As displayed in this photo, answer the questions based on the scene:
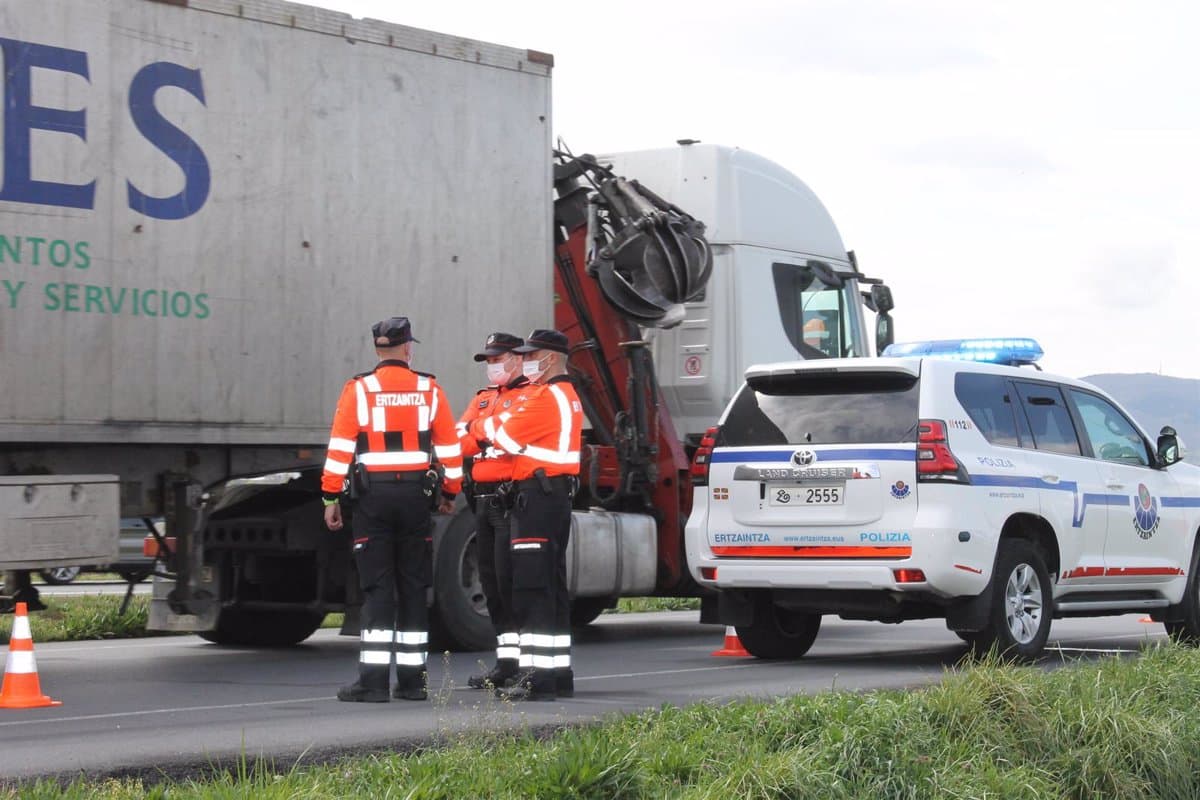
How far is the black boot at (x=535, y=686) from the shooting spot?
346 inches

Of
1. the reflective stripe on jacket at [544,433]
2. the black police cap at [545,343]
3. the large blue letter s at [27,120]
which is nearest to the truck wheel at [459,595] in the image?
the reflective stripe on jacket at [544,433]

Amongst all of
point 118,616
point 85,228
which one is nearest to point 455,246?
→ point 85,228

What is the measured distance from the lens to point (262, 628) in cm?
1319

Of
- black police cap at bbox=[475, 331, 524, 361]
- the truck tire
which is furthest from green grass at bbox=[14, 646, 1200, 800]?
the truck tire

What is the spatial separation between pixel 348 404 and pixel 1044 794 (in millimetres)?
3709

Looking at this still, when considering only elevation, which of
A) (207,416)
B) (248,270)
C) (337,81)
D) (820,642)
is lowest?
(820,642)

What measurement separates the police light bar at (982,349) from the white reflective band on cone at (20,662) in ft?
22.4

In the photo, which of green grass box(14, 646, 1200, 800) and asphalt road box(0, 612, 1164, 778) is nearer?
green grass box(14, 646, 1200, 800)

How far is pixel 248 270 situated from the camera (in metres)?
10.6

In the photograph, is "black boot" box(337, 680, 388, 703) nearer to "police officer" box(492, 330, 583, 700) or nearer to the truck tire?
"police officer" box(492, 330, 583, 700)

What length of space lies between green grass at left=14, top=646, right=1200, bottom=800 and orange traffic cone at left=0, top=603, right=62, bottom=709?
267 cm

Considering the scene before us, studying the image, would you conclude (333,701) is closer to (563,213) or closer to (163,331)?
(163,331)

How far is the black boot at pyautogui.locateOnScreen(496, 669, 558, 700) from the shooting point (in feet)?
28.8

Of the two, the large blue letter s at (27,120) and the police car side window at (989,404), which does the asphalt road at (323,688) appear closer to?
the police car side window at (989,404)
